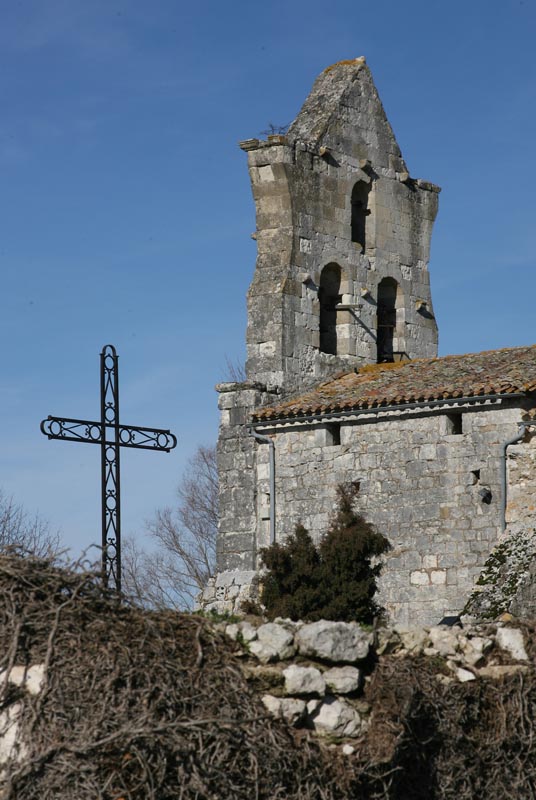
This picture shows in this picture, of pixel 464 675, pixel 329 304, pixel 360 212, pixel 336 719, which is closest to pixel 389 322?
pixel 329 304

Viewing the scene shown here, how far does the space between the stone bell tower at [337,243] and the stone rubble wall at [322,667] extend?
12.8m

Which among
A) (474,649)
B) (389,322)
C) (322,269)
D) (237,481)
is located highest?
(322,269)

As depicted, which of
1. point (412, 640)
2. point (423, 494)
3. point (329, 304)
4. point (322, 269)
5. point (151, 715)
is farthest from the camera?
point (329, 304)

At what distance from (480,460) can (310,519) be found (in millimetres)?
2715

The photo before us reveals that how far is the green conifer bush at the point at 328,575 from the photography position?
730 inches

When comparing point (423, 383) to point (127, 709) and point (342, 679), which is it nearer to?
point (342, 679)

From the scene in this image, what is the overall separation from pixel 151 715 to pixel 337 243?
646 inches

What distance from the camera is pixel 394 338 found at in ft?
85.8

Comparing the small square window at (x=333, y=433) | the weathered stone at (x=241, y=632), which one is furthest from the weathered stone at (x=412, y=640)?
the small square window at (x=333, y=433)

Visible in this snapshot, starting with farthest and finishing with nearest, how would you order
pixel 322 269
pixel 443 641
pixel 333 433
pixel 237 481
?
1. pixel 322 269
2. pixel 237 481
3. pixel 333 433
4. pixel 443 641

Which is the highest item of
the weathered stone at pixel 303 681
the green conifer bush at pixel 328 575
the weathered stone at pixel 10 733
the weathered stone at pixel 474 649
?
the green conifer bush at pixel 328 575

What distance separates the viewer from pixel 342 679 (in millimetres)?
10539

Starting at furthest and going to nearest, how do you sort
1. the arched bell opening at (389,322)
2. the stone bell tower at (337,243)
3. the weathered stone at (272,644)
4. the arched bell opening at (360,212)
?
→ the arched bell opening at (389,322) < the arched bell opening at (360,212) < the stone bell tower at (337,243) < the weathered stone at (272,644)

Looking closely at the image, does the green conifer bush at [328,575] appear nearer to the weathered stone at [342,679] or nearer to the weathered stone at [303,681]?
the weathered stone at [342,679]
